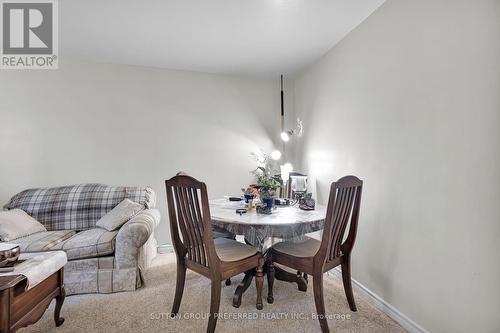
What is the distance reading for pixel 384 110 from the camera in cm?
196

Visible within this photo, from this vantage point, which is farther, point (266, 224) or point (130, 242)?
point (130, 242)

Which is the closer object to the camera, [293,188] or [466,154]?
[466,154]

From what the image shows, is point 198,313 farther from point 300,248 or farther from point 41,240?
point 41,240

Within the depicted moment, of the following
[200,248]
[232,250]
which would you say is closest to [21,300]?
[200,248]

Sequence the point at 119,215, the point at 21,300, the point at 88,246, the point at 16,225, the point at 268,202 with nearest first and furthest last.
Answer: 1. the point at 21,300
2. the point at 268,202
3. the point at 88,246
4. the point at 16,225
5. the point at 119,215

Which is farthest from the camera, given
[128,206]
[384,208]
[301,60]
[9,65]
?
[301,60]

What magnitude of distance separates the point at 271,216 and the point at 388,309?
3.79ft

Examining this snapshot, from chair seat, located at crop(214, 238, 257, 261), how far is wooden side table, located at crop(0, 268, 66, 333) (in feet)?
3.71

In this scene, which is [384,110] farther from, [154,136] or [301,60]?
[154,136]

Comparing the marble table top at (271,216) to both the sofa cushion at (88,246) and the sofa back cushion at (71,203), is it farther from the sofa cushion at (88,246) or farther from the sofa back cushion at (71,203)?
the sofa back cushion at (71,203)

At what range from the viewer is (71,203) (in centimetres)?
269

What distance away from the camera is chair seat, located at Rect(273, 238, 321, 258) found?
70.4 inches

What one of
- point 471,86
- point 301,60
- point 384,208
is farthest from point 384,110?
point 301,60

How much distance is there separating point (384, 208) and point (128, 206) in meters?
2.51
